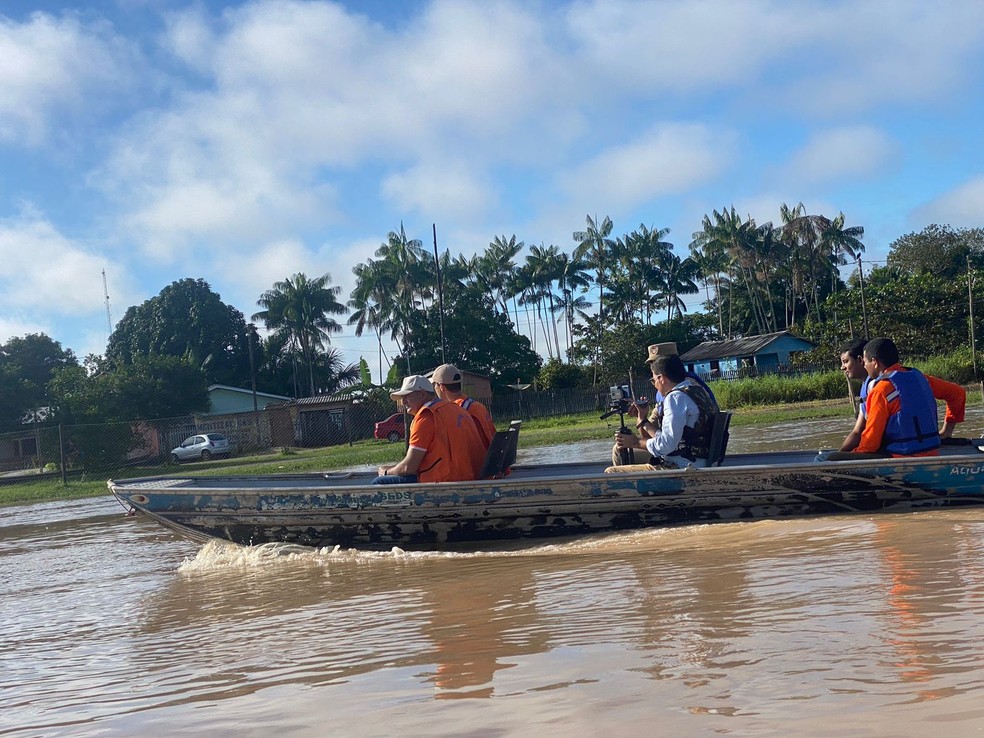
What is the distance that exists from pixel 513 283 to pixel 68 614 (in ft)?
177

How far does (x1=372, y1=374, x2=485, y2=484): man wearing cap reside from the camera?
761cm

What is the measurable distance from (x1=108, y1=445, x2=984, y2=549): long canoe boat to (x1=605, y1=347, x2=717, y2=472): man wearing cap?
0.24 metres

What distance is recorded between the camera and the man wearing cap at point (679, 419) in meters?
7.31

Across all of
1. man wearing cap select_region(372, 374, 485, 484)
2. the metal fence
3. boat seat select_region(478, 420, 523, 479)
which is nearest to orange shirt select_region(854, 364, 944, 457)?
boat seat select_region(478, 420, 523, 479)

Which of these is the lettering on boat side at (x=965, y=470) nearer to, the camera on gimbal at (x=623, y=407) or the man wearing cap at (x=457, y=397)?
the camera on gimbal at (x=623, y=407)

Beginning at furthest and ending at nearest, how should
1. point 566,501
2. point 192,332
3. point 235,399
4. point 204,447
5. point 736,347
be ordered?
point 192,332 < point 736,347 < point 235,399 < point 204,447 < point 566,501

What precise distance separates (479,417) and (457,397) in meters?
0.25

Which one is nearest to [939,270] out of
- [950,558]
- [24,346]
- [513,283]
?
[513,283]

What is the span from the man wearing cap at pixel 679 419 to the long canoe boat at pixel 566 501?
24 cm

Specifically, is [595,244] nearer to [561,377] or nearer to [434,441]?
[561,377]

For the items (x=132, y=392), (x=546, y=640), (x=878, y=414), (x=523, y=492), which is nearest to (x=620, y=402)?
(x=523, y=492)

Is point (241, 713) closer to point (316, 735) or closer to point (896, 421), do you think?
point (316, 735)

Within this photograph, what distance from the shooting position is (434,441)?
305 inches

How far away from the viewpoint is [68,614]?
655 cm
